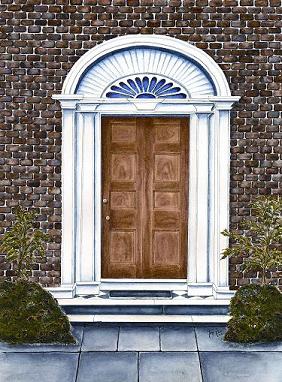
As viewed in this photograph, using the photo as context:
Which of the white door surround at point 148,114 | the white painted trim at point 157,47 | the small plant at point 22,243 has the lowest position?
the small plant at point 22,243

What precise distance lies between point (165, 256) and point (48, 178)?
6.29 feet

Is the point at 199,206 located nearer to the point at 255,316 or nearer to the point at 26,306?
the point at 255,316

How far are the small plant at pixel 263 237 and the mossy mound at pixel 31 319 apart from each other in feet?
7.09

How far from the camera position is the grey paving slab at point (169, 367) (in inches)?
234

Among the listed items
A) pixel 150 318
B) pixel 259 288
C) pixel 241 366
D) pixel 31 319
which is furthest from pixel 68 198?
pixel 241 366

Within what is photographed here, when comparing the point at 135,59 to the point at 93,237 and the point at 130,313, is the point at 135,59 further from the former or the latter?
the point at 130,313

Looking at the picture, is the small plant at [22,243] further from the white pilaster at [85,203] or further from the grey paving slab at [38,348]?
the grey paving slab at [38,348]

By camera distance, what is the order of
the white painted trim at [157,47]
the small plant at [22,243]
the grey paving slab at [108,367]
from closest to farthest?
the grey paving slab at [108,367] < the small plant at [22,243] < the white painted trim at [157,47]

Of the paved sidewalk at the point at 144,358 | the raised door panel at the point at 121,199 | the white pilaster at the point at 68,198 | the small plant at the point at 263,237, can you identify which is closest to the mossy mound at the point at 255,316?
the paved sidewalk at the point at 144,358

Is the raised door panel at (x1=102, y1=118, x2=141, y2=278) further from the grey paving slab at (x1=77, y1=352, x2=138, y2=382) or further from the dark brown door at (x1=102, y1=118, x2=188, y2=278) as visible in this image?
the grey paving slab at (x1=77, y1=352, x2=138, y2=382)

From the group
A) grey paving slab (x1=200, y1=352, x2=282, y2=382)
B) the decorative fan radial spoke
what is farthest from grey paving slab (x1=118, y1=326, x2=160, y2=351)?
the decorative fan radial spoke

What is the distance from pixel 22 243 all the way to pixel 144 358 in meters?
2.12

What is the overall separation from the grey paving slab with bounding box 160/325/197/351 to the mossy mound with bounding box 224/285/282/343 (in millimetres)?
434

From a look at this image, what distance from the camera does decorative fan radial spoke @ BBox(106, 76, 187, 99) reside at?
26.1 ft
